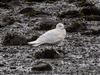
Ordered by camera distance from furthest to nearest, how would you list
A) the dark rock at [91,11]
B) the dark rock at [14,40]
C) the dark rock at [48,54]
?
the dark rock at [91,11], the dark rock at [14,40], the dark rock at [48,54]

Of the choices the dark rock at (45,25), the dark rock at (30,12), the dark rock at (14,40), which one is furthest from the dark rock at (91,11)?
the dark rock at (14,40)

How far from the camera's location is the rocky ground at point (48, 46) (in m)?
16.1

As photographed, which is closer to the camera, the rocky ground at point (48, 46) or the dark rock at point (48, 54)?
the rocky ground at point (48, 46)

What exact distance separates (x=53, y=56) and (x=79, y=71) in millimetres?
2416

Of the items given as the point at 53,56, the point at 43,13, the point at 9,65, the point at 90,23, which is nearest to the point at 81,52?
the point at 53,56

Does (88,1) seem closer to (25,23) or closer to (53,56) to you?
(25,23)

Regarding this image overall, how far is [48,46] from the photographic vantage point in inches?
739

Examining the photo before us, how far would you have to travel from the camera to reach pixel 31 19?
1120 inches

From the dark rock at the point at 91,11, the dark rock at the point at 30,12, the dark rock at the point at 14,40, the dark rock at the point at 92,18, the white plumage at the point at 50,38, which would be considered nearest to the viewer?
the white plumage at the point at 50,38

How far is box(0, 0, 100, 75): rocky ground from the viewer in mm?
16062

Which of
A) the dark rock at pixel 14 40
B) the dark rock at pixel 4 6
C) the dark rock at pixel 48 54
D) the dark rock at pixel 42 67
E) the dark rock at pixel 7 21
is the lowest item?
the dark rock at pixel 4 6

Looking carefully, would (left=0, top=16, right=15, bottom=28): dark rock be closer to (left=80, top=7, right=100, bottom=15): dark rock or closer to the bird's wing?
(left=80, top=7, right=100, bottom=15): dark rock

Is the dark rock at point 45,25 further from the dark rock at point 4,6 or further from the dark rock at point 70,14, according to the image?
the dark rock at point 4,6

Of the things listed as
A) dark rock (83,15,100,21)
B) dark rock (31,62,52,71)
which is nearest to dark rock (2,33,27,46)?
dark rock (31,62,52,71)
